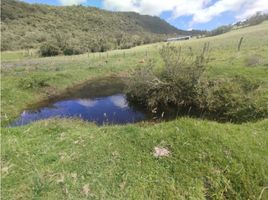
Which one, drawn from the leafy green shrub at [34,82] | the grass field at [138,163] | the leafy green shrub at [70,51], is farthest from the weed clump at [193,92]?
the leafy green shrub at [70,51]

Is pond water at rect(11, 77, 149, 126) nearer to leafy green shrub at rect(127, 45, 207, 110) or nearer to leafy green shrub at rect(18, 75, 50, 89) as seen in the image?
leafy green shrub at rect(127, 45, 207, 110)

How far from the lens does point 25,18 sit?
106 m

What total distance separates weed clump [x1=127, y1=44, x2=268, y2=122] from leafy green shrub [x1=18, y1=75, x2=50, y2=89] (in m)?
9.76

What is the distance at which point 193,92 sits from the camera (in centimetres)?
1723

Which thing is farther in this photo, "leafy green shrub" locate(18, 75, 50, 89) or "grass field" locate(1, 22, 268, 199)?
"leafy green shrub" locate(18, 75, 50, 89)

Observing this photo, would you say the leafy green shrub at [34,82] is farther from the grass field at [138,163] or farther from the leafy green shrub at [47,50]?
the leafy green shrub at [47,50]

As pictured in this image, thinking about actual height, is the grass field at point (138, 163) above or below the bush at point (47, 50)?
above

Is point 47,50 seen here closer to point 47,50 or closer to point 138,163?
point 47,50

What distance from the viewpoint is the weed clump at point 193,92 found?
15.6 meters

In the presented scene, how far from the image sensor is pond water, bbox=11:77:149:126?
1719cm

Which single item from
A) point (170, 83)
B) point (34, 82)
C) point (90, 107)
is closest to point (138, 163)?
→ point (170, 83)

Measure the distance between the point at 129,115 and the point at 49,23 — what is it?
10050 cm

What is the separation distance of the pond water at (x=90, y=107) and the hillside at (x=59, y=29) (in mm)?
36448

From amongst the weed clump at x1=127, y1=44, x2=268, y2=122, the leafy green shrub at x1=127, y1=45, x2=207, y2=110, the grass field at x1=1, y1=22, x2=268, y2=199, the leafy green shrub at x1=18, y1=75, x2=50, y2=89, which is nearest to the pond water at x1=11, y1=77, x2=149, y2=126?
the leafy green shrub at x1=127, y1=45, x2=207, y2=110
